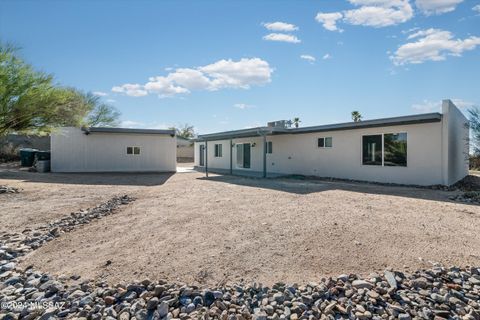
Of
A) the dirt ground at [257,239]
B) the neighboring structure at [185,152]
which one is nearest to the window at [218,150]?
the neighboring structure at [185,152]

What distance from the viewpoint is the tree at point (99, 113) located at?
2736 cm

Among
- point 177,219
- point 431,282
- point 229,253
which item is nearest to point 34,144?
point 177,219

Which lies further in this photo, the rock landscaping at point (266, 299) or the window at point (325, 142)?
the window at point (325, 142)

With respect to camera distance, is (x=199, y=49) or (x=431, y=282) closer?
(x=431, y=282)

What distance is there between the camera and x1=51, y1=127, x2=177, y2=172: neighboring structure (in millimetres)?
17719

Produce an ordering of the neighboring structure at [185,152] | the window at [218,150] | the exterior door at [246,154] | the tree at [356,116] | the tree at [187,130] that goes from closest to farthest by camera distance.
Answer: the exterior door at [246,154], the window at [218,150], the tree at [356,116], the neighboring structure at [185,152], the tree at [187,130]

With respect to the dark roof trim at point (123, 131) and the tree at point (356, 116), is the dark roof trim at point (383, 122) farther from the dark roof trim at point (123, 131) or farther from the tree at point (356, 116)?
the tree at point (356, 116)

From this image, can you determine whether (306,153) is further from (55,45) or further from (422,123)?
(55,45)

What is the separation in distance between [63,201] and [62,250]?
439 cm

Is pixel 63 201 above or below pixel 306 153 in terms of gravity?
below

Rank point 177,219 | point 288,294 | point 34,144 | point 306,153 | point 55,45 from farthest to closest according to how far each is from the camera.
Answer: point 34,144
point 306,153
point 55,45
point 177,219
point 288,294

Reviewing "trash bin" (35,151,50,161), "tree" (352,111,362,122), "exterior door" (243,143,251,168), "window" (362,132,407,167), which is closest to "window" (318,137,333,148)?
"window" (362,132,407,167)

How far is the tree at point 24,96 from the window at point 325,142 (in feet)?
37.8

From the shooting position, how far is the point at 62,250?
14.8 feet
